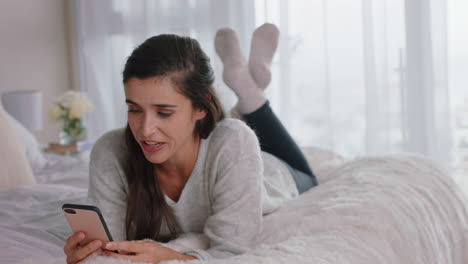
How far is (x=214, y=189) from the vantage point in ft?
4.84

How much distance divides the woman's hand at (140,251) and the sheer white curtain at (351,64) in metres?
2.52

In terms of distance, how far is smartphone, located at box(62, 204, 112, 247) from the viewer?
3.64 feet

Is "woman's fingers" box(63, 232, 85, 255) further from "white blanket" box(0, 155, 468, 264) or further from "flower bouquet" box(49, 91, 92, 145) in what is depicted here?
"flower bouquet" box(49, 91, 92, 145)

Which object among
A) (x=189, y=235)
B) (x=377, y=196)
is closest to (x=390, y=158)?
(x=377, y=196)

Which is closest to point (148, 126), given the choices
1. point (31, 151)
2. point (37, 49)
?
point (31, 151)

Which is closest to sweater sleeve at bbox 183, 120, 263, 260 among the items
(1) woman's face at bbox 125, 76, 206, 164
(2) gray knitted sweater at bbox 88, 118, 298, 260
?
(2) gray knitted sweater at bbox 88, 118, 298, 260

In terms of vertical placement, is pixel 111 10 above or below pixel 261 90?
above

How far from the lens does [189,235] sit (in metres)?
1.47

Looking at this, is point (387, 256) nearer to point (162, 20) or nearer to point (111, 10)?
point (162, 20)

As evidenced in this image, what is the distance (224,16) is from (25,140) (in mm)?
1762

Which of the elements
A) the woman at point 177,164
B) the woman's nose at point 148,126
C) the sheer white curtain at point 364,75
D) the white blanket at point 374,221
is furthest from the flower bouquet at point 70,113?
the woman's nose at point 148,126

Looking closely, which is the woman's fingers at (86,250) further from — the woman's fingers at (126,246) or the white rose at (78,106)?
the white rose at (78,106)

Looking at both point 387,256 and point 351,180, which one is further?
point 351,180

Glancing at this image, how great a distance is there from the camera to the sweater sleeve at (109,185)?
147cm
